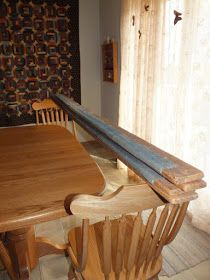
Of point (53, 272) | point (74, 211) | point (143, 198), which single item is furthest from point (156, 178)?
point (53, 272)

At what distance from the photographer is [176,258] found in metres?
1.73

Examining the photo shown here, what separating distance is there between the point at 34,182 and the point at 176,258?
3.92ft

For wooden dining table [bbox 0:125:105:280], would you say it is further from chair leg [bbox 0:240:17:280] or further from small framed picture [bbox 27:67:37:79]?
small framed picture [bbox 27:67:37:79]

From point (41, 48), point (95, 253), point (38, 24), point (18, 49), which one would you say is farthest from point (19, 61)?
point (95, 253)

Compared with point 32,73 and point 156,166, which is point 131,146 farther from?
point 32,73

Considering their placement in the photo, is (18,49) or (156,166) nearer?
(156,166)

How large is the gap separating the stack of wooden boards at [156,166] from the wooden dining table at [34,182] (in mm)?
184

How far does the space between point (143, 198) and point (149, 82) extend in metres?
1.75

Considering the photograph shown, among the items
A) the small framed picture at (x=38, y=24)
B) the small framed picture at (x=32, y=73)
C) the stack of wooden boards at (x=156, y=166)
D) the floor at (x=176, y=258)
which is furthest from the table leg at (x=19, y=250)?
the small framed picture at (x=38, y=24)

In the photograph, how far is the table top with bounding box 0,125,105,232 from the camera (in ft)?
3.06

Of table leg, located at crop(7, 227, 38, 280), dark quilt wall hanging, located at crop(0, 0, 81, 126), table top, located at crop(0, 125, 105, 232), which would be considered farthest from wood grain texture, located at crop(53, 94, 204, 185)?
dark quilt wall hanging, located at crop(0, 0, 81, 126)

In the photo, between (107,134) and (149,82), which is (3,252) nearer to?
(107,134)

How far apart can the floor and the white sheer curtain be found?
0.46 ft

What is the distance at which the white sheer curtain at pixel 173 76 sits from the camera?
177 centimetres
